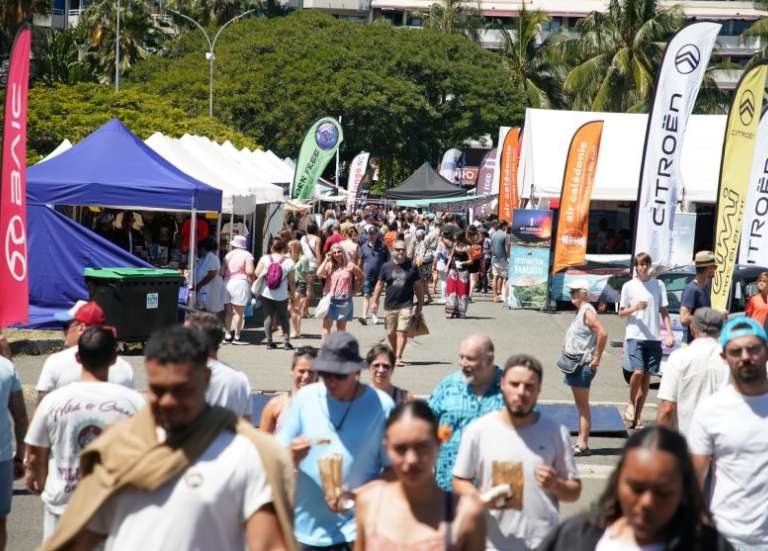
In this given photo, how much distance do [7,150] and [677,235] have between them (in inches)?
653

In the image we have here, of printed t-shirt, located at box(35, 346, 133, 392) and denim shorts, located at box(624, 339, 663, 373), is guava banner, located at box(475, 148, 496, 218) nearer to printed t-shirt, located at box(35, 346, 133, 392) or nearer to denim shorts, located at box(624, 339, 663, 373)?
denim shorts, located at box(624, 339, 663, 373)

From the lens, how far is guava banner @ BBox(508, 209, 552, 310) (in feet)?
88.5

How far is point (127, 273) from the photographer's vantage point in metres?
18.1

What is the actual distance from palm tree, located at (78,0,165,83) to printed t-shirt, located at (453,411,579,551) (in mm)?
59679

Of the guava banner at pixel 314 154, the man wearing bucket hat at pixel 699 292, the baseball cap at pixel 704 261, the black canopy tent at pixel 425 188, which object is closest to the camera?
the man wearing bucket hat at pixel 699 292

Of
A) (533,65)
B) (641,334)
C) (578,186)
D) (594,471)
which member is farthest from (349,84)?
(594,471)

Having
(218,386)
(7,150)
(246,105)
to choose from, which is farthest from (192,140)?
(246,105)

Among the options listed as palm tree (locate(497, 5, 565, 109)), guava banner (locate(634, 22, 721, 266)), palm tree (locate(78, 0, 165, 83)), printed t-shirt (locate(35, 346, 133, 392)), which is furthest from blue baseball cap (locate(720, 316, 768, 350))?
palm tree (locate(497, 5, 565, 109))

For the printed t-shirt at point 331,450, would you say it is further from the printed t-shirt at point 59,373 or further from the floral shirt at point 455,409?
the printed t-shirt at point 59,373

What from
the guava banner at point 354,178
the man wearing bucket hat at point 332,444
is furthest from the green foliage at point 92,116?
the man wearing bucket hat at point 332,444

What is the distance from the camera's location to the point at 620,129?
3011 cm

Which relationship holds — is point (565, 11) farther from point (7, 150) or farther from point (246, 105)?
point (7, 150)

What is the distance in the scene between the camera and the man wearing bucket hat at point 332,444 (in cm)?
559

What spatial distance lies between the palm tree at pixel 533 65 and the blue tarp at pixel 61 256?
174ft
